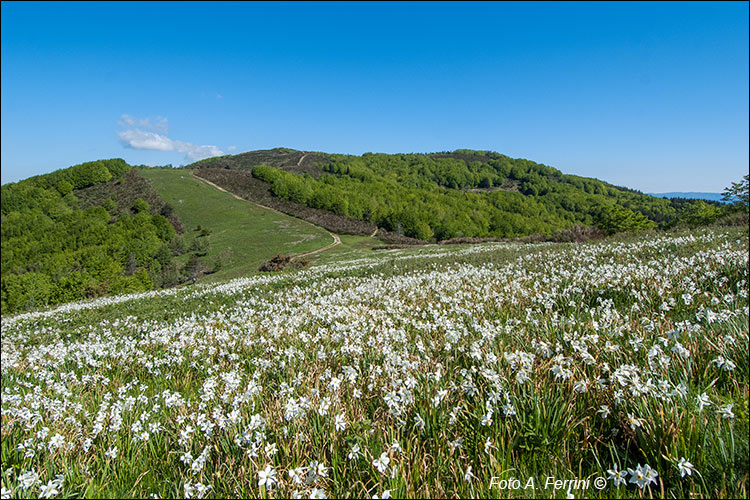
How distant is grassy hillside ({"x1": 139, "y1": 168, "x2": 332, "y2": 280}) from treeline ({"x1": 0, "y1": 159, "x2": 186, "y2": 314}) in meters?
5.51

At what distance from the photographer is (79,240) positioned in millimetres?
78500

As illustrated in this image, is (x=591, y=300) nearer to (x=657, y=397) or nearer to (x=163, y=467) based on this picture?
(x=657, y=397)

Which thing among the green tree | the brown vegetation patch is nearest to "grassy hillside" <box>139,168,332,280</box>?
the brown vegetation patch

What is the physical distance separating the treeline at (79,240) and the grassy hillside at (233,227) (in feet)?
18.1

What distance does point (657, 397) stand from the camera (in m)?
2.35

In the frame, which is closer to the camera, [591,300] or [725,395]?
[725,395]

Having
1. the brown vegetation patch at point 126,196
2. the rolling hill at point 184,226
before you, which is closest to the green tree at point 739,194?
the rolling hill at point 184,226

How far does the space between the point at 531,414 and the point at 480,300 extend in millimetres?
4702

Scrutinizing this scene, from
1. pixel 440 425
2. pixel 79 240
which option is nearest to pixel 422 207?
pixel 79 240

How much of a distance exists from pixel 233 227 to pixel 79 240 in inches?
1642

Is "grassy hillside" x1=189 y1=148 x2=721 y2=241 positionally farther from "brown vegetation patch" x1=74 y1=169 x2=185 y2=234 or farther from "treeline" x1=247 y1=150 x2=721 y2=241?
"brown vegetation patch" x1=74 y1=169 x2=185 y2=234

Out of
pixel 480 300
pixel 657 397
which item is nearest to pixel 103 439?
pixel 657 397

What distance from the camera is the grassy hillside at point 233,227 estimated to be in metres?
51.0

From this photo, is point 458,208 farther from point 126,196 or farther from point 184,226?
point 126,196
